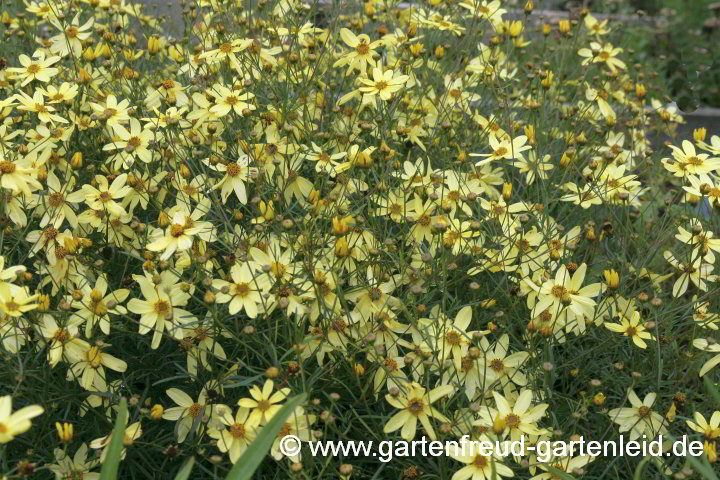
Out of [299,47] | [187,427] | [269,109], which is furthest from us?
[299,47]

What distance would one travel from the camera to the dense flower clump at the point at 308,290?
78.6 inches

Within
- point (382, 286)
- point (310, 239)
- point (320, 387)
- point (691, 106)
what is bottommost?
point (691, 106)

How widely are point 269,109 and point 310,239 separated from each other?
722 millimetres

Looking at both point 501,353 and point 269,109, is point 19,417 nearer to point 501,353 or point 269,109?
point 501,353

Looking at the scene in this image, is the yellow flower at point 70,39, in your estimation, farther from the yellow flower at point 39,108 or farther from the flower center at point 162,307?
the flower center at point 162,307

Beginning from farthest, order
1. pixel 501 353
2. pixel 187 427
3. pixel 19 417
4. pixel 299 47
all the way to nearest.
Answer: pixel 299 47, pixel 501 353, pixel 187 427, pixel 19 417

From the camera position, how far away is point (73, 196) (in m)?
2.30

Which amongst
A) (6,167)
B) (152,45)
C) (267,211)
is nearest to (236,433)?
(267,211)

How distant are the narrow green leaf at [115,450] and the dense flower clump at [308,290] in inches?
8.0

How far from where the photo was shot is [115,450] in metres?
1.71

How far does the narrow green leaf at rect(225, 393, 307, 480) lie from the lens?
66.5 inches

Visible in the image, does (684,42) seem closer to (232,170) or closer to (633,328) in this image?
(633,328)

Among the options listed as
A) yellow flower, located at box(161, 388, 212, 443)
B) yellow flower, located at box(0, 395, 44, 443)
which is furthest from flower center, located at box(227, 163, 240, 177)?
yellow flower, located at box(0, 395, 44, 443)

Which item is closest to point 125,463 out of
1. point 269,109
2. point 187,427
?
point 187,427
